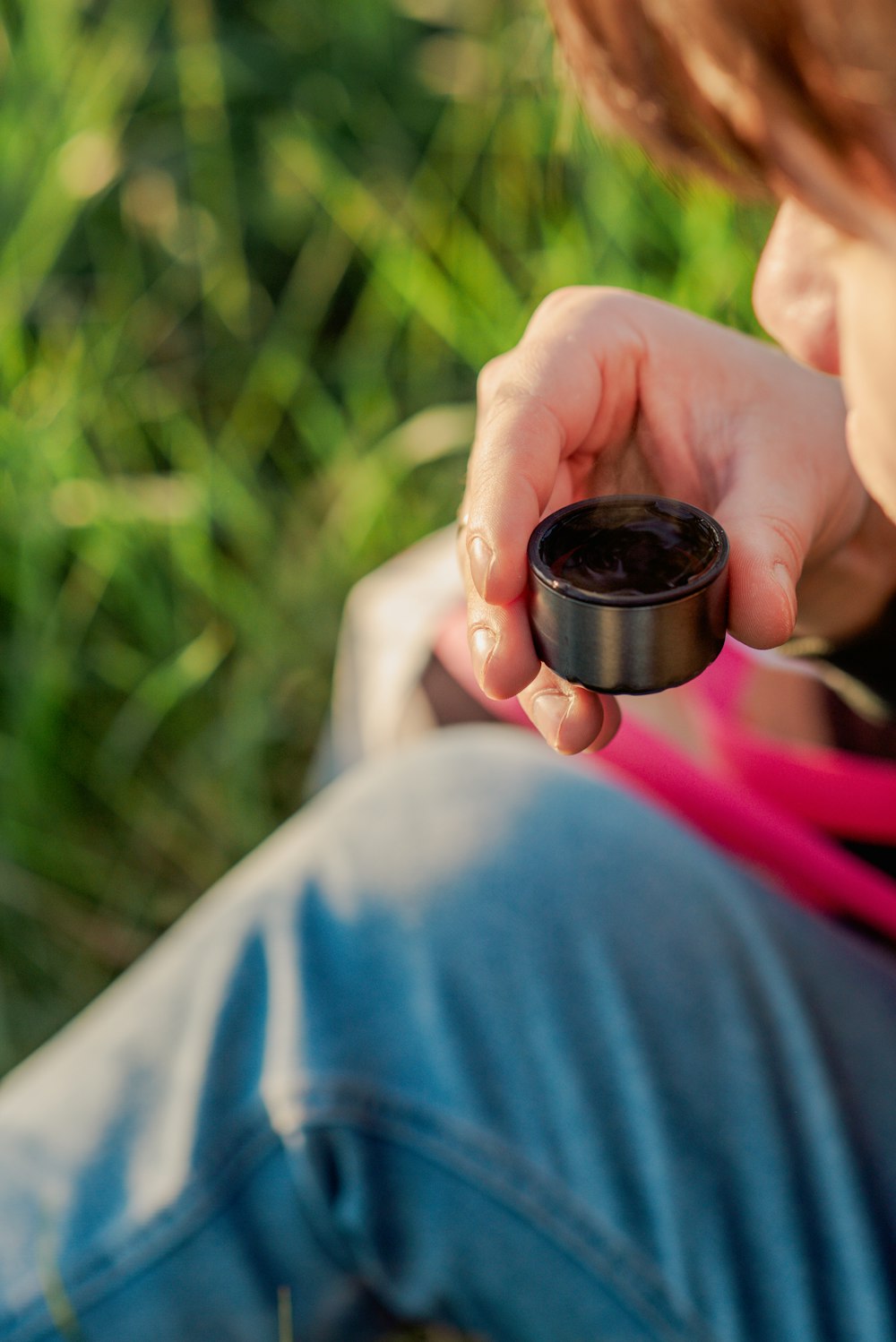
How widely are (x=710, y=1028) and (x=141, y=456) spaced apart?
4.28 feet

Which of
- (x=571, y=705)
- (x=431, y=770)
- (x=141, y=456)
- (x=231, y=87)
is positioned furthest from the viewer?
(x=231, y=87)

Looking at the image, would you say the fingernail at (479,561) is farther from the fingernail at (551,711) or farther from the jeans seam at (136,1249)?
the jeans seam at (136,1249)

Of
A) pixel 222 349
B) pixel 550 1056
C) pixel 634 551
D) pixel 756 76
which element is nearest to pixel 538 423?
pixel 634 551

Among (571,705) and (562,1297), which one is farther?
(562,1297)

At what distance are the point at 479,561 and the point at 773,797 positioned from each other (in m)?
0.50

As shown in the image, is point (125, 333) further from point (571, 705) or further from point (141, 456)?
point (571, 705)

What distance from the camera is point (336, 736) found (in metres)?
1.59

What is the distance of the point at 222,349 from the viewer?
2072 mm

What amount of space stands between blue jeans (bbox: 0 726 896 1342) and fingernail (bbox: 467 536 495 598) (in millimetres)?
389

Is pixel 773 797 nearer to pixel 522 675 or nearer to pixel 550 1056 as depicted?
pixel 550 1056

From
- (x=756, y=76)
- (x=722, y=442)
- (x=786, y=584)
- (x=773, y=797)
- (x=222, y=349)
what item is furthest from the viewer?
(x=222, y=349)

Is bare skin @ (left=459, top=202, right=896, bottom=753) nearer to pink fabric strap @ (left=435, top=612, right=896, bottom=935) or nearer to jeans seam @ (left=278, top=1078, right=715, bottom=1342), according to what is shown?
pink fabric strap @ (left=435, top=612, right=896, bottom=935)

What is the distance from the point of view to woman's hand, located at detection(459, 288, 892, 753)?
69 cm

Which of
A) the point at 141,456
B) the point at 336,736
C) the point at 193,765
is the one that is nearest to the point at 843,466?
the point at 336,736
